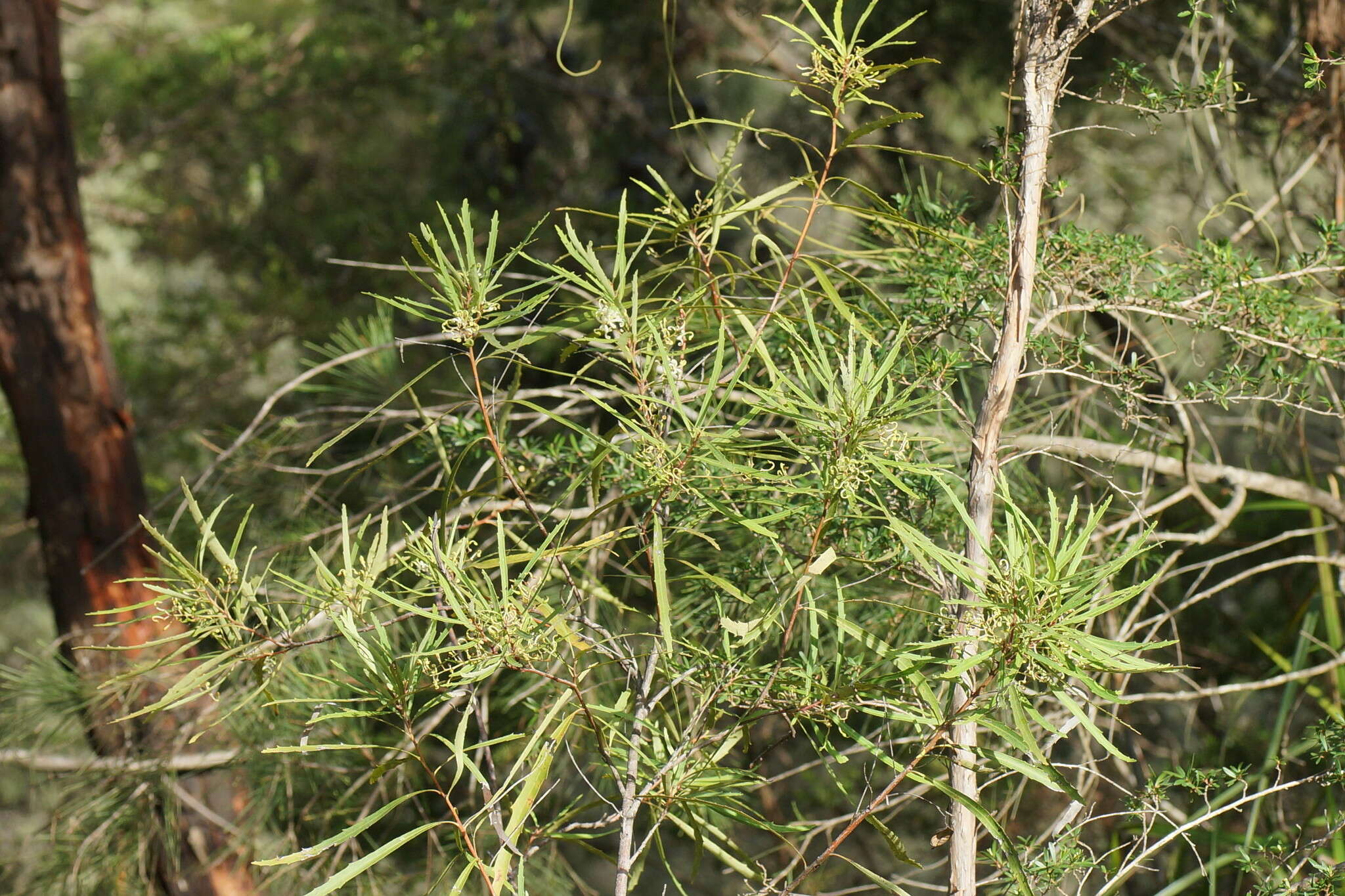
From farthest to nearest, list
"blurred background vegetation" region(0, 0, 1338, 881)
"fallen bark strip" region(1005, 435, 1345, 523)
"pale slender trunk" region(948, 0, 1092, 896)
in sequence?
"blurred background vegetation" region(0, 0, 1338, 881) → "fallen bark strip" region(1005, 435, 1345, 523) → "pale slender trunk" region(948, 0, 1092, 896)

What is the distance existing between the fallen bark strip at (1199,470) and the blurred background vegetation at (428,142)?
1.54 ft

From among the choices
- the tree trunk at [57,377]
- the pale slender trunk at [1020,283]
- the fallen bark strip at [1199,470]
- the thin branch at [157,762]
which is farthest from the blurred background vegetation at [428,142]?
the pale slender trunk at [1020,283]

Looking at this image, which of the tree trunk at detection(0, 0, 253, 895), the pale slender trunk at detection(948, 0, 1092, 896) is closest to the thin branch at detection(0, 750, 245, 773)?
the tree trunk at detection(0, 0, 253, 895)

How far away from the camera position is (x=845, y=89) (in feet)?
1.56

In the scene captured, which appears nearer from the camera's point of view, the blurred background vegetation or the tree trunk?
the tree trunk

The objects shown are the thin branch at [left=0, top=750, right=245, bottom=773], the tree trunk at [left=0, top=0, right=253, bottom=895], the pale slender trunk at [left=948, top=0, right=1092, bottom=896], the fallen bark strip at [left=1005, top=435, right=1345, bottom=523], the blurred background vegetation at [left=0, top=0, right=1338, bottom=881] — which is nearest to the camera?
the pale slender trunk at [left=948, top=0, right=1092, bottom=896]

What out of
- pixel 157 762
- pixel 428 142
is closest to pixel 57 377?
pixel 157 762

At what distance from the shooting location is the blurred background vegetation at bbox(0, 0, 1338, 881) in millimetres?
1610

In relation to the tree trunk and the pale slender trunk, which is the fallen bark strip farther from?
the tree trunk

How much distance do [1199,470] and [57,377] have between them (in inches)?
54.3

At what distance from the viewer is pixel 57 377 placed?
1349 millimetres

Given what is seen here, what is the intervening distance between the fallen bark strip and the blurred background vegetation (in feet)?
1.54

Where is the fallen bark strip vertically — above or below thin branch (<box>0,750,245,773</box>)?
above

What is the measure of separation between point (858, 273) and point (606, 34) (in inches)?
60.5
